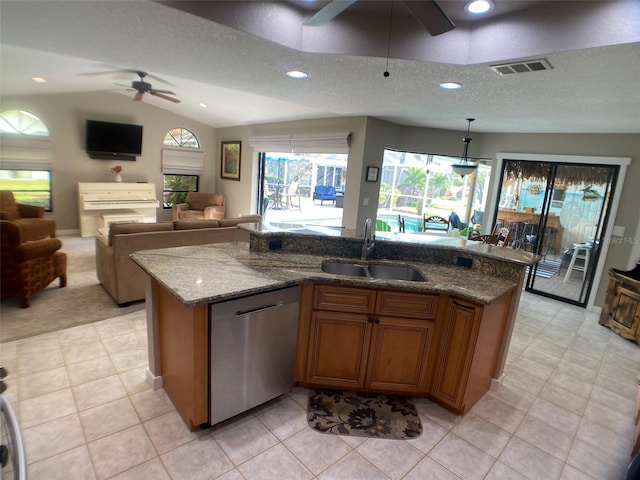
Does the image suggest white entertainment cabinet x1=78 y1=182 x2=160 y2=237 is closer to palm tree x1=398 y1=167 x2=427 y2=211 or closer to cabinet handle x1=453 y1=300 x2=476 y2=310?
palm tree x1=398 y1=167 x2=427 y2=211

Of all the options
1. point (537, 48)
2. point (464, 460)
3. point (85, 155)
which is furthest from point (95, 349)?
point (85, 155)

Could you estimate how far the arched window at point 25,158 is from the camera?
6027 millimetres

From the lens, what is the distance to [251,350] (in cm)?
208

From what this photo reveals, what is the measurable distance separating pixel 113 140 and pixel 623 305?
27.8 feet

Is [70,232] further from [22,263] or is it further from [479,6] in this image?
[479,6]

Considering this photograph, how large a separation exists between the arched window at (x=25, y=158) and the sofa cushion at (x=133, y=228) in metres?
A: 4.14

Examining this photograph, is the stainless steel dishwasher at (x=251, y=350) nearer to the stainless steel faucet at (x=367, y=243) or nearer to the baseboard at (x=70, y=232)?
the stainless steel faucet at (x=367, y=243)

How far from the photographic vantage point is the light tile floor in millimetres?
1838

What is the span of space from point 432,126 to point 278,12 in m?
3.68

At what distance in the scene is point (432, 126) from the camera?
17.3 ft

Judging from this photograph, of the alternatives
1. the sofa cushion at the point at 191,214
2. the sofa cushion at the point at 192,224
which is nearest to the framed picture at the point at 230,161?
the sofa cushion at the point at 191,214

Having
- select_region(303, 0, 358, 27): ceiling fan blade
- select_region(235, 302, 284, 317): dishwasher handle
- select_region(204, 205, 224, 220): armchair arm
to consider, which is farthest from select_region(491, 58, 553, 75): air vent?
select_region(204, 205, 224, 220): armchair arm

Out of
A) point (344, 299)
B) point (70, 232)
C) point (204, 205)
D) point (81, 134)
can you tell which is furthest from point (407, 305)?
point (81, 134)

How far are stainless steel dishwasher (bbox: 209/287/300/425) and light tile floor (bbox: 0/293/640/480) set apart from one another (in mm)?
167
